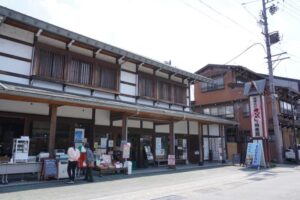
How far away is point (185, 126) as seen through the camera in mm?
19969

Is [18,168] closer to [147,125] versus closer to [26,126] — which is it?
[26,126]

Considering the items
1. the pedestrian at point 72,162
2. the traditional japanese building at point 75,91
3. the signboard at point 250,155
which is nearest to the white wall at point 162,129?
the traditional japanese building at point 75,91

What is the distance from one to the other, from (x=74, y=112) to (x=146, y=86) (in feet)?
17.0

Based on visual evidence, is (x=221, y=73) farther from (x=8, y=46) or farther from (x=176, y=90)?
(x=8, y=46)

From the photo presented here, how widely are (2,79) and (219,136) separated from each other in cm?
1676

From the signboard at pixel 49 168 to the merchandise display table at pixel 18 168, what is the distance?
22 centimetres

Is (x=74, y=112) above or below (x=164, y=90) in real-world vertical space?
below

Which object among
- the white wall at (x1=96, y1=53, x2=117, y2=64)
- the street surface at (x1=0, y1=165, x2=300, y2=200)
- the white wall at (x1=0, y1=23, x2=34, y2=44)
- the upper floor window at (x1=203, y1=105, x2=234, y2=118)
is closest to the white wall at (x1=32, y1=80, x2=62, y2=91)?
the white wall at (x1=0, y1=23, x2=34, y2=44)

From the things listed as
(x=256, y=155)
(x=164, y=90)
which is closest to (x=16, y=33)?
(x=164, y=90)

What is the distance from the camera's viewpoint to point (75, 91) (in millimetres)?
12812

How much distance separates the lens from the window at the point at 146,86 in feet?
52.6

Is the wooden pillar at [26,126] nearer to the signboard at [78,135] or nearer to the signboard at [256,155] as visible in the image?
the signboard at [78,135]

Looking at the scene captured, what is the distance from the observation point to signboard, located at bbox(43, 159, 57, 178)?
10.1 m

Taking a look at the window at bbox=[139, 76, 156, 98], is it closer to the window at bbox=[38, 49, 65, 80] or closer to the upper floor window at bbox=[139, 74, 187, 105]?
the upper floor window at bbox=[139, 74, 187, 105]
